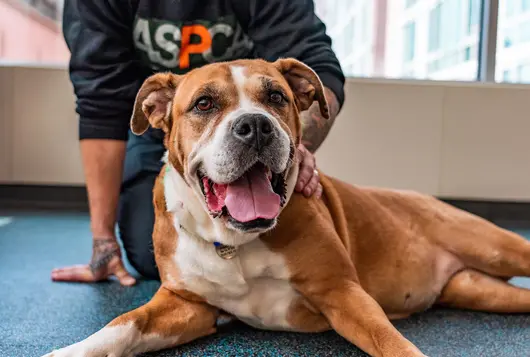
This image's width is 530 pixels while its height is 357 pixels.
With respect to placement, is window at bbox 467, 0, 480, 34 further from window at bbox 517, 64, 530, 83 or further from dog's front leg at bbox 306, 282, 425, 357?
dog's front leg at bbox 306, 282, 425, 357

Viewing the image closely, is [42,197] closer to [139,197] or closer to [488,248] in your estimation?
[139,197]

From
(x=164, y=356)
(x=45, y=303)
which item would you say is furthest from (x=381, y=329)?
(x=45, y=303)

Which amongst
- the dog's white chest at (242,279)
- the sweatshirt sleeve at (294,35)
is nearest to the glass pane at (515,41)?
the sweatshirt sleeve at (294,35)

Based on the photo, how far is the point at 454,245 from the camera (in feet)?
5.29

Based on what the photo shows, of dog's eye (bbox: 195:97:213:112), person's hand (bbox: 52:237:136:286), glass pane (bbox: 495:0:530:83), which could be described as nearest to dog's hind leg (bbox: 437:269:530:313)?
dog's eye (bbox: 195:97:213:112)

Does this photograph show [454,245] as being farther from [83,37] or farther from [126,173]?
[83,37]

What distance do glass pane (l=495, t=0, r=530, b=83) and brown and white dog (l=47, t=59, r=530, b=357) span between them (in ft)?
8.68

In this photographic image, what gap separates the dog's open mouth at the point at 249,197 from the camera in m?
1.13

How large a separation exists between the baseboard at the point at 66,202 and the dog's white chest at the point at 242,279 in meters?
Answer: 2.45

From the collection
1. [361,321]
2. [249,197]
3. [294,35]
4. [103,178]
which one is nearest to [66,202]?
[103,178]

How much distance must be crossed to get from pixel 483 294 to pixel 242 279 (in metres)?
0.75

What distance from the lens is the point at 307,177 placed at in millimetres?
1350

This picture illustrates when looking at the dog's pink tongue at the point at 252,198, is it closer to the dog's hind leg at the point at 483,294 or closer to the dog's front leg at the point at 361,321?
the dog's front leg at the point at 361,321

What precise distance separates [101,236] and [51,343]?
629 millimetres
